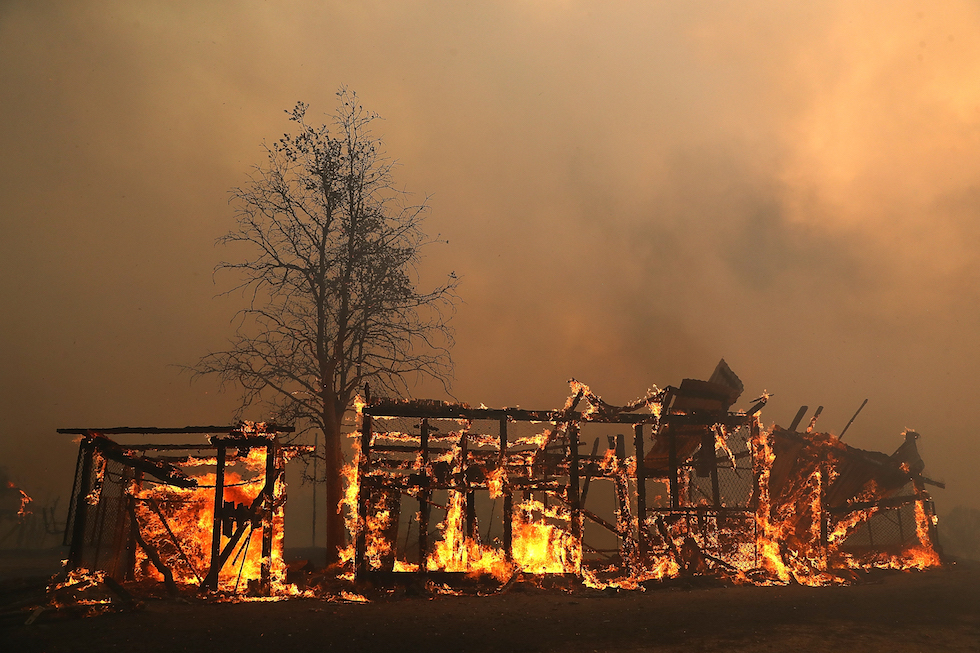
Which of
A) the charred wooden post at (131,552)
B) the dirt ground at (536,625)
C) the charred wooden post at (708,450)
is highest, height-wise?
the charred wooden post at (708,450)

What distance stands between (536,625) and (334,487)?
10.3m

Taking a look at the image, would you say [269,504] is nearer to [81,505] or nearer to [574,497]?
[81,505]

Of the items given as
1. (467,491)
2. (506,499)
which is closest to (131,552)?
(467,491)

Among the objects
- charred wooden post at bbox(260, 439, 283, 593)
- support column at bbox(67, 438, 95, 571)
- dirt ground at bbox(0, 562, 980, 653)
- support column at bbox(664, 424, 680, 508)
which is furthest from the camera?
support column at bbox(664, 424, 680, 508)

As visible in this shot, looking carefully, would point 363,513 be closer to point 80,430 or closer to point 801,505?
point 80,430

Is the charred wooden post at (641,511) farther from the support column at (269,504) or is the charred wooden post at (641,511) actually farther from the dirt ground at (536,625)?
the support column at (269,504)

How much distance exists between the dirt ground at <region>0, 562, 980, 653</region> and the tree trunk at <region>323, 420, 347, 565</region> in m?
6.14

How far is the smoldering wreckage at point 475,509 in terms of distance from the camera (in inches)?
Answer: 480

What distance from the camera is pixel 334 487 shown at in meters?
18.4

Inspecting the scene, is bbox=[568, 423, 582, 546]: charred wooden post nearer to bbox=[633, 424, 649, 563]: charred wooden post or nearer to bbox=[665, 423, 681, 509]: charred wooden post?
bbox=[633, 424, 649, 563]: charred wooden post

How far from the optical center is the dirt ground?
8398 mm

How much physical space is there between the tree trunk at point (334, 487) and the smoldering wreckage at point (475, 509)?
466 millimetres

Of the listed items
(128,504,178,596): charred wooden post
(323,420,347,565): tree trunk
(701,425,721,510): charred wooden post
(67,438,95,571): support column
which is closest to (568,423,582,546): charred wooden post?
(701,425,721,510): charred wooden post

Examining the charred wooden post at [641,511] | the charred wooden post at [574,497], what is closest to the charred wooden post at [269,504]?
the charred wooden post at [574,497]
